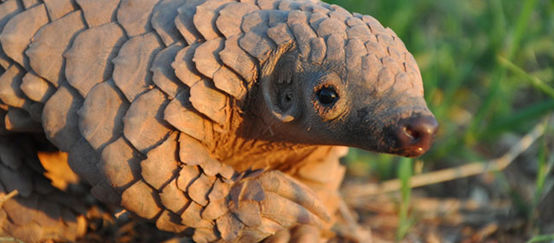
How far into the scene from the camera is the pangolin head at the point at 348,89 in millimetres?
1626

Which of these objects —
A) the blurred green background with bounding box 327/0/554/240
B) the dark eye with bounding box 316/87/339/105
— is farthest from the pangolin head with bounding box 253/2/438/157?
the blurred green background with bounding box 327/0/554/240

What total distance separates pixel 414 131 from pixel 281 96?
42 centimetres

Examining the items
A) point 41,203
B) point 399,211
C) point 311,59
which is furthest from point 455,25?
point 41,203

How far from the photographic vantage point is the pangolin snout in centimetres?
Result: 159

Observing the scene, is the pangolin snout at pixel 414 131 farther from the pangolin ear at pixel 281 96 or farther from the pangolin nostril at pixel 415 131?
the pangolin ear at pixel 281 96

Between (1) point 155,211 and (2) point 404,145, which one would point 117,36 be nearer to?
(1) point 155,211

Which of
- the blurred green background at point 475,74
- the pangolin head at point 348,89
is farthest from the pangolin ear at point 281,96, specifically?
the blurred green background at point 475,74

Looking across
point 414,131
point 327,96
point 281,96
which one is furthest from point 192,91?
point 414,131

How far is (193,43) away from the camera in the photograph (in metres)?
1.85

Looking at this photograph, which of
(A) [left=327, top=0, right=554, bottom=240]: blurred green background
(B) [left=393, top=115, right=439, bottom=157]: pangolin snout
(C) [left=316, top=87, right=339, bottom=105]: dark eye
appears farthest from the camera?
(A) [left=327, top=0, right=554, bottom=240]: blurred green background

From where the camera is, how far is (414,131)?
160cm

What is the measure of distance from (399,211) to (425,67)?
103cm

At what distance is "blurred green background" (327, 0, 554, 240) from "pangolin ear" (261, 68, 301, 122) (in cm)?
128

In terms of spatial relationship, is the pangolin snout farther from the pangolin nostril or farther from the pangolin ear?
the pangolin ear
